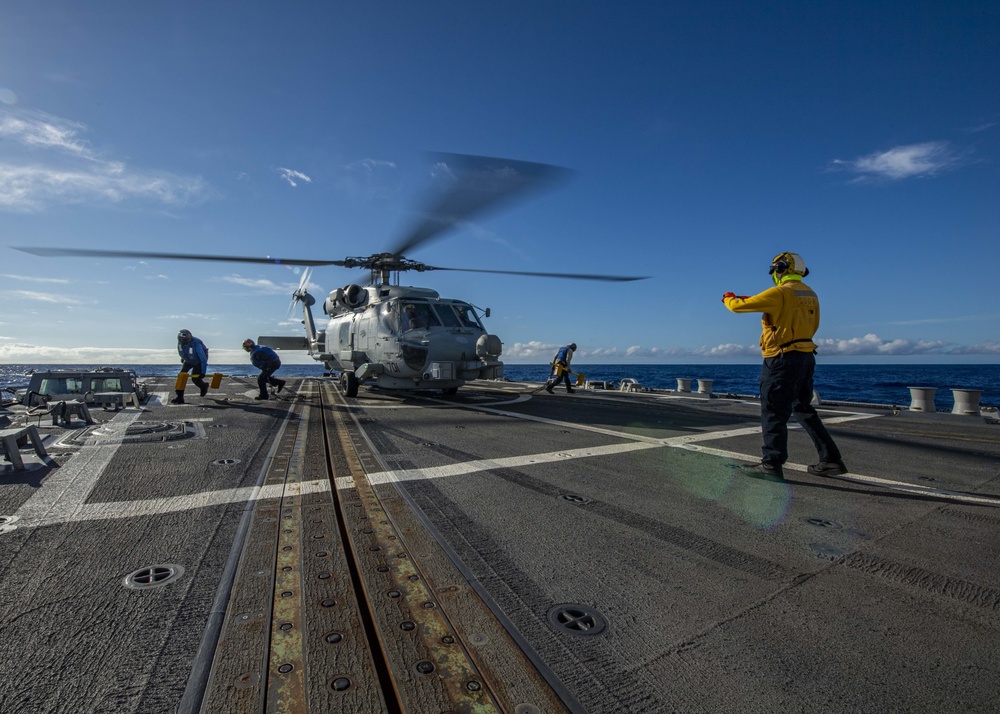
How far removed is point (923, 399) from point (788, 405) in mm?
9075

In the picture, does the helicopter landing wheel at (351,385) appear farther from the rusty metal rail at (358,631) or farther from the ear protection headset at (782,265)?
the ear protection headset at (782,265)

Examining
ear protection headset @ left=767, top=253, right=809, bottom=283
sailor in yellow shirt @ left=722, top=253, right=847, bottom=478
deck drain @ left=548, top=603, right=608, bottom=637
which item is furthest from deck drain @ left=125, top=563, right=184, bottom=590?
ear protection headset @ left=767, top=253, right=809, bottom=283

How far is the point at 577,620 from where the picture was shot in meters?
2.00

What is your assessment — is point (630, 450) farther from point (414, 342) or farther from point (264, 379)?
point (264, 379)

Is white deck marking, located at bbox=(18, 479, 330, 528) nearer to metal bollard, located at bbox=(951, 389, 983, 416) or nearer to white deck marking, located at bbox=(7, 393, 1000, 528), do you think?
A: white deck marking, located at bbox=(7, 393, 1000, 528)

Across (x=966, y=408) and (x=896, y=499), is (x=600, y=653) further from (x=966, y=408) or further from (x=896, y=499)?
(x=966, y=408)

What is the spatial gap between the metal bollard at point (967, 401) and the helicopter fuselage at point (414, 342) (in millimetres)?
10124

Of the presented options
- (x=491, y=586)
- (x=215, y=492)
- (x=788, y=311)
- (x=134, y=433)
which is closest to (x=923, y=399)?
(x=788, y=311)

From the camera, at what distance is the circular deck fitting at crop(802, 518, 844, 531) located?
3113 mm

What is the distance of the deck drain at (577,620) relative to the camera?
1925mm

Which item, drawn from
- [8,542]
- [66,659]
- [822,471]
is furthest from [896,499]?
[8,542]

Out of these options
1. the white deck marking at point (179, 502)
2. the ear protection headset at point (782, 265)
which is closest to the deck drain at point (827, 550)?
the ear protection headset at point (782, 265)

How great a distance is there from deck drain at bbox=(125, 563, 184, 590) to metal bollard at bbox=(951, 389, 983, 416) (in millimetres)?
13243

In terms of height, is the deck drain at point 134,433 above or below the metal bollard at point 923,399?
below
